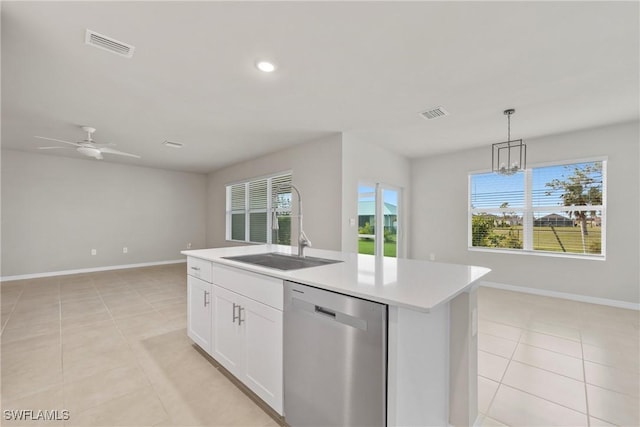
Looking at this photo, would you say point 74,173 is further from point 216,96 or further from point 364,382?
point 364,382

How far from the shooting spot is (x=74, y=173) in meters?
5.73

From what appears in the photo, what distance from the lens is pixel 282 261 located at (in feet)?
6.84

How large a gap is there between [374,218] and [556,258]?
2.79 metres

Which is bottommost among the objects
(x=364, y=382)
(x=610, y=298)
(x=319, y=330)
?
(x=610, y=298)

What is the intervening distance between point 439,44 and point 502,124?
2313mm

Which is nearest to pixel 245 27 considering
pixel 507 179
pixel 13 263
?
pixel 507 179

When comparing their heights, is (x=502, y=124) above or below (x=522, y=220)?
above

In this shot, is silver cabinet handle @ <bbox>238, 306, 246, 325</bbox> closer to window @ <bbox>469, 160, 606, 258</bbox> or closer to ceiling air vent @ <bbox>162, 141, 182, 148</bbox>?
ceiling air vent @ <bbox>162, 141, 182, 148</bbox>

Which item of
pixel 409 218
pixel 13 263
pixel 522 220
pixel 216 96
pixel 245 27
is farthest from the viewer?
pixel 409 218

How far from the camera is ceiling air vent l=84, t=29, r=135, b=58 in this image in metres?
1.90

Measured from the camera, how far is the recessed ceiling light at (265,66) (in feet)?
7.39

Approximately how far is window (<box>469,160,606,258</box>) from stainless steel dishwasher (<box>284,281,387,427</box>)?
4.57 meters

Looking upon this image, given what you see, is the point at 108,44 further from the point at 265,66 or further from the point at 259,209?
the point at 259,209

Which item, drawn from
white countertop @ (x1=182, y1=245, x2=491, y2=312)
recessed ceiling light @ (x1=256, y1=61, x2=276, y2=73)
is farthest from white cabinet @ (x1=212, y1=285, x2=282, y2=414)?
recessed ceiling light @ (x1=256, y1=61, x2=276, y2=73)
